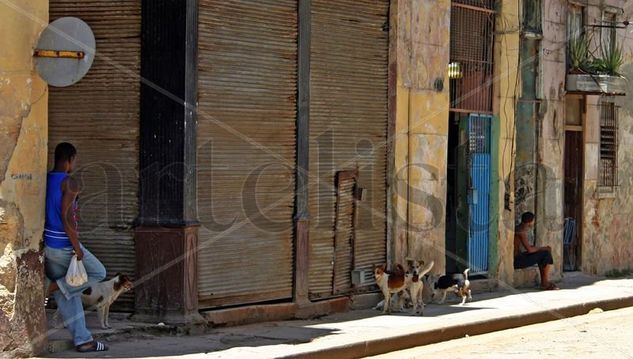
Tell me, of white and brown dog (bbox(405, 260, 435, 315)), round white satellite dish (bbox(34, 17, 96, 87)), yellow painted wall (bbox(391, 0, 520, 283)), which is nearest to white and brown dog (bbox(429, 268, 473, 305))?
yellow painted wall (bbox(391, 0, 520, 283))

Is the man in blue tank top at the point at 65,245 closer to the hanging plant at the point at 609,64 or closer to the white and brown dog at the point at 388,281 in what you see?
the white and brown dog at the point at 388,281

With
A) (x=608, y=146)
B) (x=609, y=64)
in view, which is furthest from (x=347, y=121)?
(x=608, y=146)

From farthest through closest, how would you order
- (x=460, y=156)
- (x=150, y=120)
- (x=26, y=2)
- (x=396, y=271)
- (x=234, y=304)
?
(x=460, y=156), (x=396, y=271), (x=234, y=304), (x=150, y=120), (x=26, y=2)

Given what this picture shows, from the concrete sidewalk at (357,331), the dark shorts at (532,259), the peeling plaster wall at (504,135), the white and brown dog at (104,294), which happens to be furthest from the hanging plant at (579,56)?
the white and brown dog at (104,294)

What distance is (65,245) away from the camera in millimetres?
10102

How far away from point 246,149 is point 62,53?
3.09m

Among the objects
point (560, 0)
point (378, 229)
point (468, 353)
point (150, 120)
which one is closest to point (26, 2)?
point (150, 120)

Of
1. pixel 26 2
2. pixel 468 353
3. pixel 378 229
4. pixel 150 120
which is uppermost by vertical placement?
pixel 26 2

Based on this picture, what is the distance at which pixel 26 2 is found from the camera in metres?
9.63

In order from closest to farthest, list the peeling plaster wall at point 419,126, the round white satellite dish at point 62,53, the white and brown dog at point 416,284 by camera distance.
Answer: the round white satellite dish at point 62,53 < the white and brown dog at point 416,284 < the peeling plaster wall at point 419,126

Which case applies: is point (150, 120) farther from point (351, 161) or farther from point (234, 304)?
point (351, 161)

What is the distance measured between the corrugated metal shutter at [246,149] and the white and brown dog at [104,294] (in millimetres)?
973

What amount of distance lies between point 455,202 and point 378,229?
261cm

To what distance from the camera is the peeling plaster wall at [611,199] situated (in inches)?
779
